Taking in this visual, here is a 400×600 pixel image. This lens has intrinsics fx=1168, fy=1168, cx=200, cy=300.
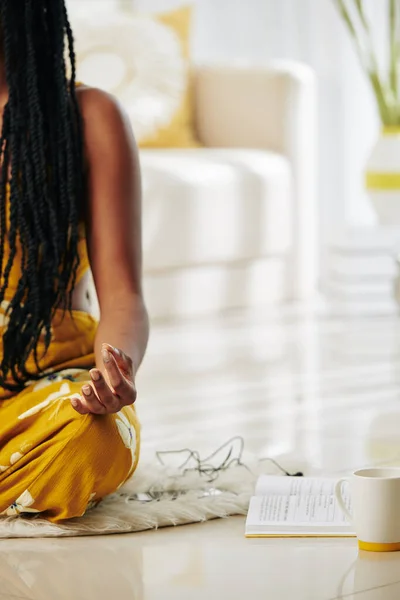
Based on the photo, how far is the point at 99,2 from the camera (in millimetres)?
4684

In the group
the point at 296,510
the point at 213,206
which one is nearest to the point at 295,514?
the point at 296,510

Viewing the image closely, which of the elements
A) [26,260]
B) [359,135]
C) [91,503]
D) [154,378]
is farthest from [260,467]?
[359,135]

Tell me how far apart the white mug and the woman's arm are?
341 millimetres

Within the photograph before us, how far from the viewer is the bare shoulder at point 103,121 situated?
1.56 meters

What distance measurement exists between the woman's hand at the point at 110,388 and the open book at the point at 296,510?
231 millimetres

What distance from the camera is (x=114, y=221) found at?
Result: 153 centimetres

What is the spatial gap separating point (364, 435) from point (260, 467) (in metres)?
A: 0.32

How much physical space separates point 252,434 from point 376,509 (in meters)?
0.73

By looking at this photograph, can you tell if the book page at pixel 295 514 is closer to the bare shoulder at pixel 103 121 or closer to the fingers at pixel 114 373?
the fingers at pixel 114 373

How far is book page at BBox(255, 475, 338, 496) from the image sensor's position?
150 cm

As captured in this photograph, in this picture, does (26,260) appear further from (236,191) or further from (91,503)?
(236,191)

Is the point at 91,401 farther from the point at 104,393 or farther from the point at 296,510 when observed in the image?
the point at 296,510

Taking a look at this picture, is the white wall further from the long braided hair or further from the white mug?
the white mug

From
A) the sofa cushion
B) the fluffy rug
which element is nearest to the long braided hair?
the fluffy rug
